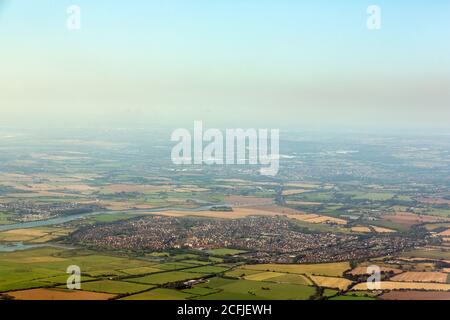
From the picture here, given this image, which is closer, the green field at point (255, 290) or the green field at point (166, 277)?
the green field at point (255, 290)

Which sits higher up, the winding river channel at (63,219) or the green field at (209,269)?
the winding river channel at (63,219)

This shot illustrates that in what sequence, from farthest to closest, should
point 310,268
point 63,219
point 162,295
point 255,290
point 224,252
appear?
point 63,219 → point 224,252 → point 310,268 → point 255,290 → point 162,295

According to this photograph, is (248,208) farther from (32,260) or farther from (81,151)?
(81,151)

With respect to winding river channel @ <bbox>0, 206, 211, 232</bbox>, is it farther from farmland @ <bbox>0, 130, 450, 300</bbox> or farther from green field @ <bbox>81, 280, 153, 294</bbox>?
green field @ <bbox>81, 280, 153, 294</bbox>

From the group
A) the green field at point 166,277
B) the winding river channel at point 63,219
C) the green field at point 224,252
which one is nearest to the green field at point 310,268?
the green field at point 166,277

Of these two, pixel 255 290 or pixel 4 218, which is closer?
pixel 255 290

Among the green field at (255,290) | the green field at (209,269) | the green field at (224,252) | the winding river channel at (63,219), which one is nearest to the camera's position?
the green field at (255,290)

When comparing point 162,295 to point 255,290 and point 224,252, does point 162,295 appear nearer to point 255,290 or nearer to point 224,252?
point 255,290

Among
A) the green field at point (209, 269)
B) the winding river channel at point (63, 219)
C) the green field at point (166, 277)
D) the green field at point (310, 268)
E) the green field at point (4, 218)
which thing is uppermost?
the green field at point (4, 218)

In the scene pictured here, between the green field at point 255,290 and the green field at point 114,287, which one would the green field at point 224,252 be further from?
the green field at point 114,287

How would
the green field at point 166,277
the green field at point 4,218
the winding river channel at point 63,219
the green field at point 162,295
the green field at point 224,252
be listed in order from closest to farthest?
the green field at point 162,295 → the green field at point 166,277 → the green field at point 224,252 → the winding river channel at point 63,219 → the green field at point 4,218

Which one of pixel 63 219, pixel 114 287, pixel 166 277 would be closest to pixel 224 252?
pixel 166 277
